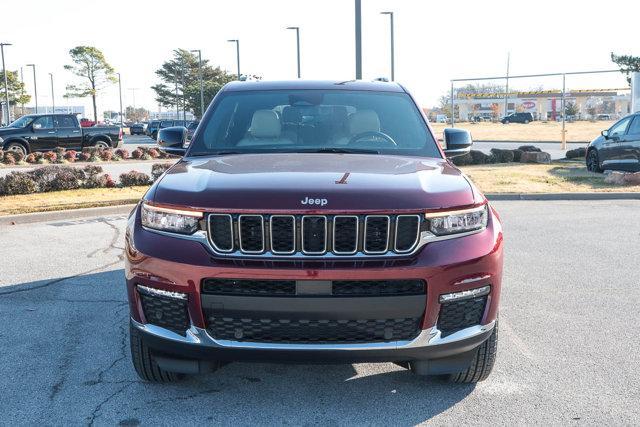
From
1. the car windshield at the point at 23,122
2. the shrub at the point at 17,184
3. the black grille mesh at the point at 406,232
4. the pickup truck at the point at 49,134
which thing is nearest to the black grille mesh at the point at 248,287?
the black grille mesh at the point at 406,232

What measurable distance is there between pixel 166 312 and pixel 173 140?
7.23 feet

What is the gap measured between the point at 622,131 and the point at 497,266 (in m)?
14.6

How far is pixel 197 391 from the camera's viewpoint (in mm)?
Result: 3971

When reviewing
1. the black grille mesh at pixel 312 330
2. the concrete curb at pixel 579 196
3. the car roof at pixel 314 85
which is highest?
the car roof at pixel 314 85

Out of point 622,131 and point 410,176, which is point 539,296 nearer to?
point 410,176

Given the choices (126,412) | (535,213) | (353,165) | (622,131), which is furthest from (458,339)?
(622,131)

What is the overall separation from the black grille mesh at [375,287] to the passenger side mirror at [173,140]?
2472 mm

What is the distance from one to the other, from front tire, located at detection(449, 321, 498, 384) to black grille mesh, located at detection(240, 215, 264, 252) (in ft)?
4.52

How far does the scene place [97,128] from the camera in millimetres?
28375

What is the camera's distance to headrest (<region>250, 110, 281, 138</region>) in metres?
4.90

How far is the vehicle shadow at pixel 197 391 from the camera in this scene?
12.0ft

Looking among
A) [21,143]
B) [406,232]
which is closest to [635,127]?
[406,232]

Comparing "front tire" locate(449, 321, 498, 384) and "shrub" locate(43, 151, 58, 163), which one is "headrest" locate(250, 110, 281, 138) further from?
"shrub" locate(43, 151, 58, 163)

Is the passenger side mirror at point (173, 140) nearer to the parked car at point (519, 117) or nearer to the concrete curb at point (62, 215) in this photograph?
the concrete curb at point (62, 215)
